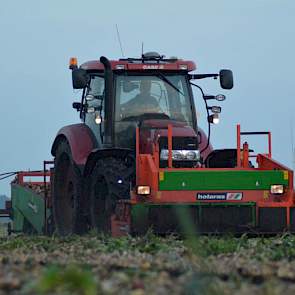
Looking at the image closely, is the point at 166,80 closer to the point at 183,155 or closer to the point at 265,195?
the point at 183,155

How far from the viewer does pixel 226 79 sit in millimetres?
13531

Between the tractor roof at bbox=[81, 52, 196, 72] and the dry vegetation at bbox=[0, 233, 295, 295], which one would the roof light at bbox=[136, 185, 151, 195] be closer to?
the tractor roof at bbox=[81, 52, 196, 72]

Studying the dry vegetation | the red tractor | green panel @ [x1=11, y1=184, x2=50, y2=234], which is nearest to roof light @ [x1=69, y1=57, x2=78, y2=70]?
the red tractor

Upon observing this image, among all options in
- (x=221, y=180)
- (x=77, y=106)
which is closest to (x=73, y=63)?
(x=77, y=106)

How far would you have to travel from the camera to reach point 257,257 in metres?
7.68

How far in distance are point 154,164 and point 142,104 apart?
1.26 metres

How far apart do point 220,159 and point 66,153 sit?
2.49 m

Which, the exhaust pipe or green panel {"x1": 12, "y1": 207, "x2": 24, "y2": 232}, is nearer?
the exhaust pipe

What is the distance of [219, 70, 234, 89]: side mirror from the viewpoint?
1354cm

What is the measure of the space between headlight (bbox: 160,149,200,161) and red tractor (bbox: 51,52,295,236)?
1 centimetres

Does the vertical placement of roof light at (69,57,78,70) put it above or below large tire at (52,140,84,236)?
above

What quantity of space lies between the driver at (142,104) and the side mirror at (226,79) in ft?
3.33

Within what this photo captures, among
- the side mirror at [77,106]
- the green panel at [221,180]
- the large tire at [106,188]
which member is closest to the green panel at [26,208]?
the side mirror at [77,106]

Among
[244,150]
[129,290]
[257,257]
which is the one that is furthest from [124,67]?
[129,290]
